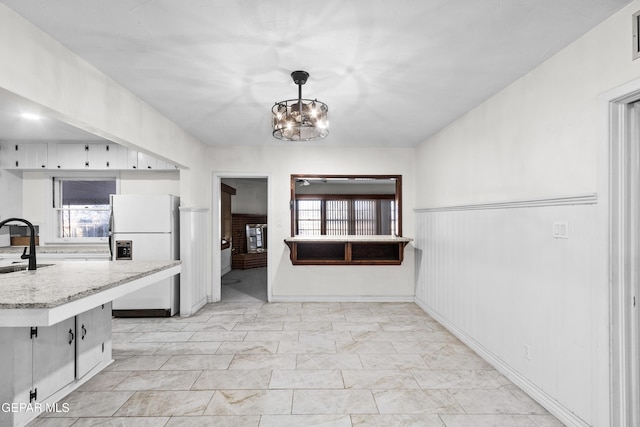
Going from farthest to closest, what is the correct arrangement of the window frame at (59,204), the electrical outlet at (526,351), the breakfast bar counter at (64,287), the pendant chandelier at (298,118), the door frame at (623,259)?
the window frame at (59,204) → the electrical outlet at (526,351) → the pendant chandelier at (298,118) → the door frame at (623,259) → the breakfast bar counter at (64,287)

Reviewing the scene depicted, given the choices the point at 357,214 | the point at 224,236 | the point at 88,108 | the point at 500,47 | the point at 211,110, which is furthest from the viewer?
the point at 357,214

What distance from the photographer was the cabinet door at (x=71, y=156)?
467 cm

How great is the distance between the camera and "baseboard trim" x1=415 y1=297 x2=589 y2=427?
2088mm

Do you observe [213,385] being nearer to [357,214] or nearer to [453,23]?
[453,23]

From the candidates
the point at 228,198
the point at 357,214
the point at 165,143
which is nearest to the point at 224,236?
the point at 228,198

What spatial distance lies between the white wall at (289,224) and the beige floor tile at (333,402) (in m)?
2.62

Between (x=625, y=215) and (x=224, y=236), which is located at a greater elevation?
(x=625, y=215)

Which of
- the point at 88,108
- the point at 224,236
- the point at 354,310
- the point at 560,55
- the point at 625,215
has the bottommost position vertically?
the point at 354,310

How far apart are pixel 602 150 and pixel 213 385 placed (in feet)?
9.93

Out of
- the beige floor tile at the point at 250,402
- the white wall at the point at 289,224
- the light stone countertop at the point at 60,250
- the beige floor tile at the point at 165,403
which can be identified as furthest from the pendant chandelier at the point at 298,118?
the light stone countertop at the point at 60,250

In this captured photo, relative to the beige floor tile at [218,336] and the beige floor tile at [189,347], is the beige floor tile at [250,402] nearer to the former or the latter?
the beige floor tile at [189,347]

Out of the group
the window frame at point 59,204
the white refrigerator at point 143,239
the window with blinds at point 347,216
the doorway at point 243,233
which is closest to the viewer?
the white refrigerator at point 143,239

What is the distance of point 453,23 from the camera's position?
1.87 meters

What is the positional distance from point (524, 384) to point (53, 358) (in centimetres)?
337
